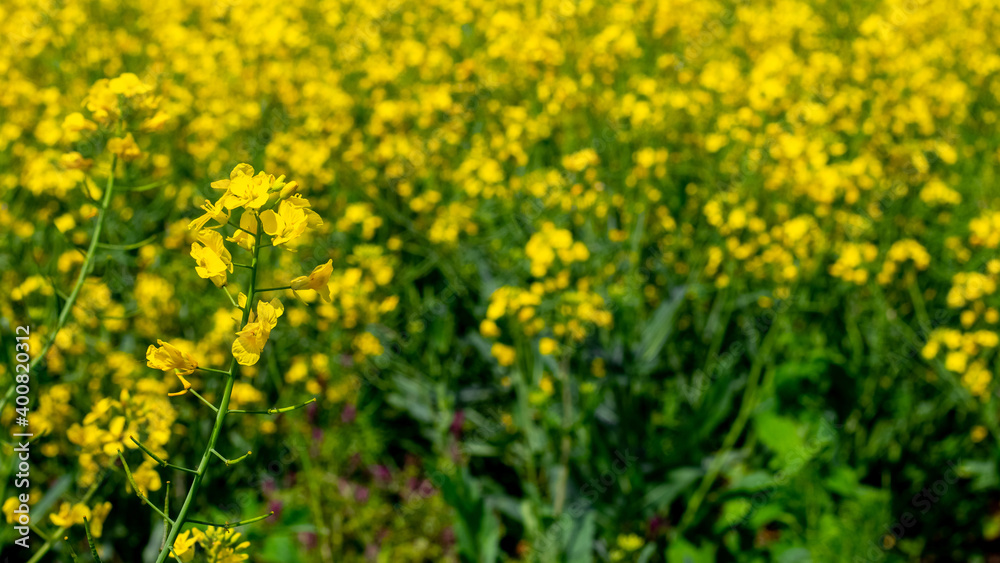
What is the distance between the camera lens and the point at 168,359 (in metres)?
0.85

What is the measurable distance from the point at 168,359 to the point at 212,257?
5.0 inches

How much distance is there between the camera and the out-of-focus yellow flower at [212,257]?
818 mm

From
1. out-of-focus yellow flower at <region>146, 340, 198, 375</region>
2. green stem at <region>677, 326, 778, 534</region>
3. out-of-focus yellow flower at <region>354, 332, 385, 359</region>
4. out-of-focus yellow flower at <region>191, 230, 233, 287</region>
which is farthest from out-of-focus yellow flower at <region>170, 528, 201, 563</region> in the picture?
green stem at <region>677, 326, 778, 534</region>

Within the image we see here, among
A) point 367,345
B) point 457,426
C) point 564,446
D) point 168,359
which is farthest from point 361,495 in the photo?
point 168,359

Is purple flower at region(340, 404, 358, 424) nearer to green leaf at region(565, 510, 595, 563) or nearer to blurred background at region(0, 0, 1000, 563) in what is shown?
blurred background at region(0, 0, 1000, 563)

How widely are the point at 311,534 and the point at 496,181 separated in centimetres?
139

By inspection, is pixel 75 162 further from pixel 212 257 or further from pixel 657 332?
pixel 657 332

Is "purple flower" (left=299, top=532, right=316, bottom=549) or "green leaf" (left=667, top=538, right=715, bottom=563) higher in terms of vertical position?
"green leaf" (left=667, top=538, right=715, bottom=563)

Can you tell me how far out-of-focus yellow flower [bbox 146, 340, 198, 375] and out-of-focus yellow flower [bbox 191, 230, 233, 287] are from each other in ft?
0.29

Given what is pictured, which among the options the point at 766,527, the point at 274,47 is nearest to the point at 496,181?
the point at 766,527

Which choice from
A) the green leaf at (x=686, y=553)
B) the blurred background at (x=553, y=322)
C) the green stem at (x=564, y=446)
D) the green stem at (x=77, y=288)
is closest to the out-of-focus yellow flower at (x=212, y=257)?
the green stem at (x=77, y=288)

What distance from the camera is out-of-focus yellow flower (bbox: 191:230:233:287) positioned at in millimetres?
818

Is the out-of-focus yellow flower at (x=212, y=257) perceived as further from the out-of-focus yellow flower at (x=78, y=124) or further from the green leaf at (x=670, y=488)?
the green leaf at (x=670, y=488)

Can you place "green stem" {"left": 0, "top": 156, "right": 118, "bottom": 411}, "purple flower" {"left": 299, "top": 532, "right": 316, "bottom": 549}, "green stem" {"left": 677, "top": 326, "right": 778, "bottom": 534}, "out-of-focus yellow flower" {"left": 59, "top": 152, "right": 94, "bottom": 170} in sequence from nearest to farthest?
"green stem" {"left": 0, "top": 156, "right": 118, "bottom": 411} < "out-of-focus yellow flower" {"left": 59, "top": 152, "right": 94, "bottom": 170} < "purple flower" {"left": 299, "top": 532, "right": 316, "bottom": 549} < "green stem" {"left": 677, "top": 326, "right": 778, "bottom": 534}
